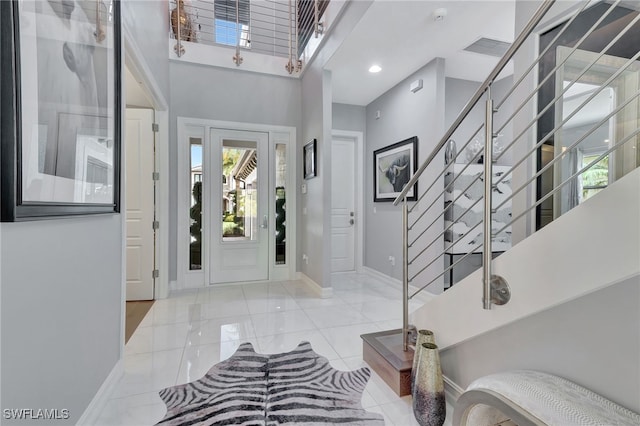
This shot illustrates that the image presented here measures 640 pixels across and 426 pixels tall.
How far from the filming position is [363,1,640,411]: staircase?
0.96 meters

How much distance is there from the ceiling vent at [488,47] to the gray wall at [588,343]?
2767mm

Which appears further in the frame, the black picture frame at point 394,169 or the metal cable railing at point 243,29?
the metal cable railing at point 243,29

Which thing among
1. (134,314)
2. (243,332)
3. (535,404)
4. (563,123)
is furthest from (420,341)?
(134,314)

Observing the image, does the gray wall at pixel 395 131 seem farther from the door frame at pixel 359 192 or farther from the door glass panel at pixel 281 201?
the door glass panel at pixel 281 201

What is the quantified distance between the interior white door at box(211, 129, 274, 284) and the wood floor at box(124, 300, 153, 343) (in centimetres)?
88

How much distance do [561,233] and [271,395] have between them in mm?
1708

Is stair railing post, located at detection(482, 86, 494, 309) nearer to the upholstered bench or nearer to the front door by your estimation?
the upholstered bench

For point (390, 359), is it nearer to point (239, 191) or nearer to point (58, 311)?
point (58, 311)

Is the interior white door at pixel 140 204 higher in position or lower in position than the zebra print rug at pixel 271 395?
higher

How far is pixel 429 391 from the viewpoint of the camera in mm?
1429

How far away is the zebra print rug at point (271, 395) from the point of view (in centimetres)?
153

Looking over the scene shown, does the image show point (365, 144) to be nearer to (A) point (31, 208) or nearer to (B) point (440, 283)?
(B) point (440, 283)

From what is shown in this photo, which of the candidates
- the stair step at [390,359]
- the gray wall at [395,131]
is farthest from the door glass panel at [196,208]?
the stair step at [390,359]

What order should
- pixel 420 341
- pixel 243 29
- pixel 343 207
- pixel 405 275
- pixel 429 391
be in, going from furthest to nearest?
pixel 343 207, pixel 243 29, pixel 405 275, pixel 420 341, pixel 429 391
